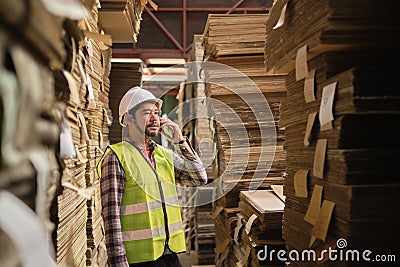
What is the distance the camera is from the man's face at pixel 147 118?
12.2 ft

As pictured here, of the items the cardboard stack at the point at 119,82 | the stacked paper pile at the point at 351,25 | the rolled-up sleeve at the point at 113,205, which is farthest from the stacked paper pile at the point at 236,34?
the stacked paper pile at the point at 351,25

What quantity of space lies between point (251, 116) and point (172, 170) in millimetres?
1355

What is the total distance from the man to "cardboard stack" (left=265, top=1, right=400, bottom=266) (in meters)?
1.49

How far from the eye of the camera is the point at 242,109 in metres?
4.91

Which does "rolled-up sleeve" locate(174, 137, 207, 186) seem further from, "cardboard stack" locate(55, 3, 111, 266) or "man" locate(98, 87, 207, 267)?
"cardboard stack" locate(55, 3, 111, 266)

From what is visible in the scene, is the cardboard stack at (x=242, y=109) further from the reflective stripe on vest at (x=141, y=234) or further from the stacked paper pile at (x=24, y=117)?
the stacked paper pile at (x=24, y=117)

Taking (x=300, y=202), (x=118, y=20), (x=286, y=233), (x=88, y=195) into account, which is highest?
(x=118, y=20)

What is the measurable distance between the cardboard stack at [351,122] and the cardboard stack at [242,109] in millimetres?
2473

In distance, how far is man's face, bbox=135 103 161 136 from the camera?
3.72 metres

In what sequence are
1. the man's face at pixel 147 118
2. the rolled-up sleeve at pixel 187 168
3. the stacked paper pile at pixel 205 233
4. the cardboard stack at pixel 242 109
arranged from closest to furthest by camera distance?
the man's face at pixel 147 118
the rolled-up sleeve at pixel 187 168
the cardboard stack at pixel 242 109
the stacked paper pile at pixel 205 233

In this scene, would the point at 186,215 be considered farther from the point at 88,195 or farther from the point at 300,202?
the point at 88,195

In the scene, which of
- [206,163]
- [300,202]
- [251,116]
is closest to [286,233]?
[300,202]

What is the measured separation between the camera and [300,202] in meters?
2.59

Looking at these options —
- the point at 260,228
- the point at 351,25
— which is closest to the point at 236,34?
the point at 260,228
